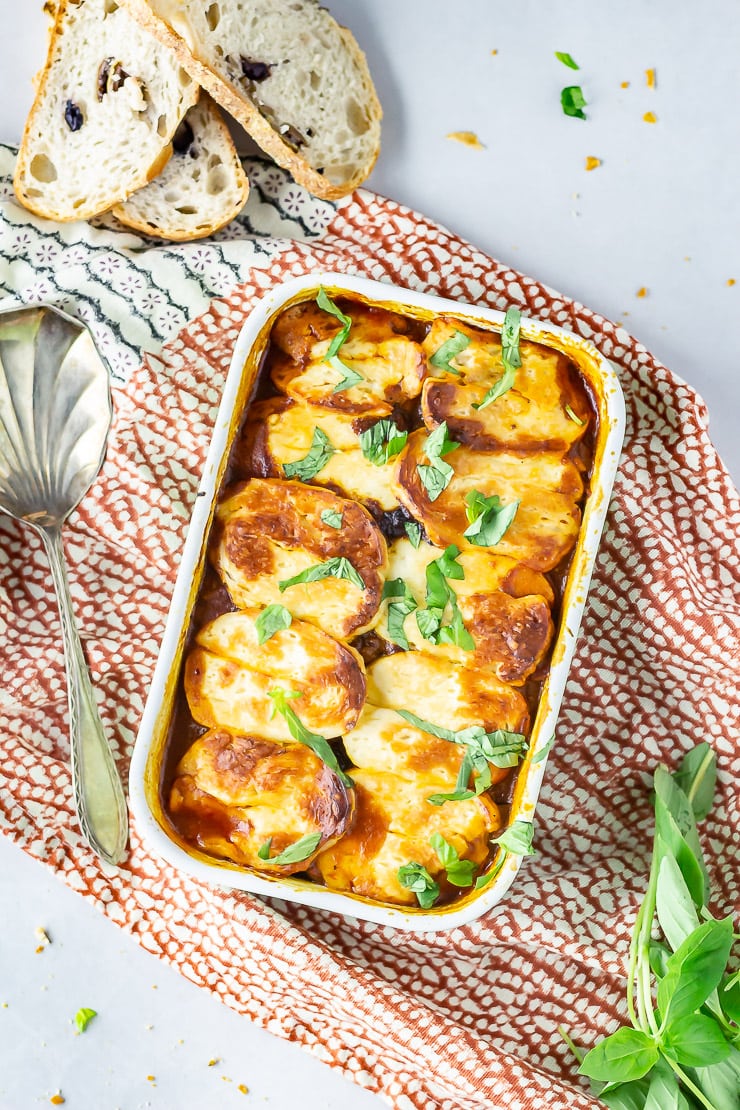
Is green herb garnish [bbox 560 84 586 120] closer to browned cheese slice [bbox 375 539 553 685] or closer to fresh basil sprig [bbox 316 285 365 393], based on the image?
fresh basil sprig [bbox 316 285 365 393]

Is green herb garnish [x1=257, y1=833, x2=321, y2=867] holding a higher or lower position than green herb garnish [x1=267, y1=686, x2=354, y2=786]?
lower

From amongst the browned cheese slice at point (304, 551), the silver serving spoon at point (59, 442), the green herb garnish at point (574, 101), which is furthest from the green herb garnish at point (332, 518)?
the green herb garnish at point (574, 101)

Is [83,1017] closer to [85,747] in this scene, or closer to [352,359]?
[85,747]

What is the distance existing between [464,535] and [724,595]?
0.59m

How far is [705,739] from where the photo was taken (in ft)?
6.44

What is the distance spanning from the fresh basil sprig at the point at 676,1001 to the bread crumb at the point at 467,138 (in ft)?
3.97

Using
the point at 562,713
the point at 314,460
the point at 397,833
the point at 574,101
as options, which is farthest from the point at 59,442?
the point at 574,101

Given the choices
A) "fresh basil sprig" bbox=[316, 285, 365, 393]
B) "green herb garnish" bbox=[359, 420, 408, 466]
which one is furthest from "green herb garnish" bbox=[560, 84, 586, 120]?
"green herb garnish" bbox=[359, 420, 408, 466]

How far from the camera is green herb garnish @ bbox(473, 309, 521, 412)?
1646 mm

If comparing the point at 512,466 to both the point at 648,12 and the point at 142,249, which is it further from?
the point at 648,12

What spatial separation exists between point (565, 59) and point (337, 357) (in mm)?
788

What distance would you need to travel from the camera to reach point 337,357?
67.1 inches

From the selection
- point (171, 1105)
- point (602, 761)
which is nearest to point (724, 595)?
point (602, 761)

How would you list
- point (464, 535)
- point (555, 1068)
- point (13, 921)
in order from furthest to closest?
point (13, 921), point (555, 1068), point (464, 535)
